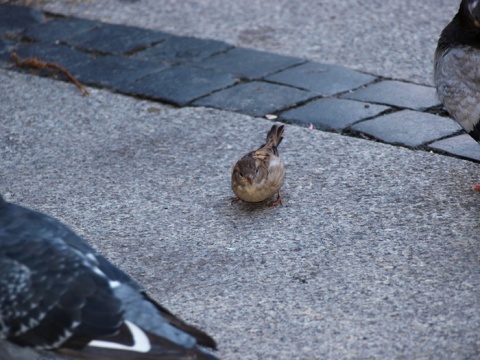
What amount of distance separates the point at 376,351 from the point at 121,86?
3.66 m

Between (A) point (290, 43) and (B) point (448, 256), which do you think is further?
(A) point (290, 43)

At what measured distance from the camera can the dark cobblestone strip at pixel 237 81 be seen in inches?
230

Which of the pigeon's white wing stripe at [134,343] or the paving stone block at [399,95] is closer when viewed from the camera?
the pigeon's white wing stripe at [134,343]

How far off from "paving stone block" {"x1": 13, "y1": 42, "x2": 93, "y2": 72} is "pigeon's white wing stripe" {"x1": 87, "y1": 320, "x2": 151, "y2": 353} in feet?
13.5

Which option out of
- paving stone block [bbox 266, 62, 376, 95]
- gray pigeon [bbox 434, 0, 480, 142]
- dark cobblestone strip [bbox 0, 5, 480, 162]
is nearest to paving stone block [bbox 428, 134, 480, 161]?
dark cobblestone strip [bbox 0, 5, 480, 162]

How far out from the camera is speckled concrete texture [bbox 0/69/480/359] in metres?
3.83

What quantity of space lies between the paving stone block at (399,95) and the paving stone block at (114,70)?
1.63 meters

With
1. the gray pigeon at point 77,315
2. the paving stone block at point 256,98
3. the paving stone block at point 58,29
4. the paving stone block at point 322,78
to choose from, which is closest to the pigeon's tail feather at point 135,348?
the gray pigeon at point 77,315

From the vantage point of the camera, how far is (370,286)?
411 centimetres

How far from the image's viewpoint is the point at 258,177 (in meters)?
4.84

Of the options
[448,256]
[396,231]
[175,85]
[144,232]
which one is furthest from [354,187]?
[175,85]

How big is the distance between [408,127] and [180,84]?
1793 mm

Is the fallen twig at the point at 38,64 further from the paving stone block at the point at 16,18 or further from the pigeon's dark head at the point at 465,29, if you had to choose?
the pigeon's dark head at the point at 465,29

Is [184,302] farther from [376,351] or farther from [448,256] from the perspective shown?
[448,256]
